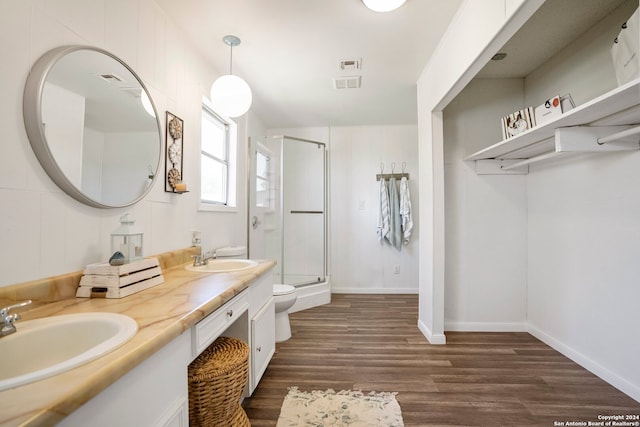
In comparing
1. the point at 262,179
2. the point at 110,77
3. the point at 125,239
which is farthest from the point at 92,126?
the point at 262,179

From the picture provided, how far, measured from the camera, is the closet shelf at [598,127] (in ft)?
4.29

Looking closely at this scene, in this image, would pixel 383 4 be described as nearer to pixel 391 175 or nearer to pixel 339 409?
pixel 339 409

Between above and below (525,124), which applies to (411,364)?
below

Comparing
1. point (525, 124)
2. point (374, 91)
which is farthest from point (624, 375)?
point (374, 91)

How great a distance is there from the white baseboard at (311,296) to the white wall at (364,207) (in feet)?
1.53

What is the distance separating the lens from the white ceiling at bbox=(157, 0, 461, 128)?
1773 millimetres

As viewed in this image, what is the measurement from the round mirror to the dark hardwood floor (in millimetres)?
1412

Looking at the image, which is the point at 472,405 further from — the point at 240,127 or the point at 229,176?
the point at 240,127

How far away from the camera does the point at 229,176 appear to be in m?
2.79

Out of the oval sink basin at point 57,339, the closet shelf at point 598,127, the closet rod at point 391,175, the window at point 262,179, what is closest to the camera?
the oval sink basin at point 57,339

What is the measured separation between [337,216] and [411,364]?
2361 mm

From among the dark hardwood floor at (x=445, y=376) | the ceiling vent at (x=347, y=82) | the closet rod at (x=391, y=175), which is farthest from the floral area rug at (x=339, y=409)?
the closet rod at (x=391, y=175)

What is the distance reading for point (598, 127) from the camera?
163 centimetres

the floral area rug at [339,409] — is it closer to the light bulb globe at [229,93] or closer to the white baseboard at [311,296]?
the white baseboard at [311,296]
